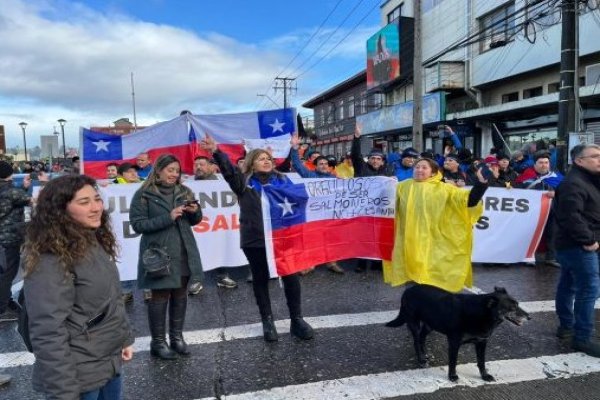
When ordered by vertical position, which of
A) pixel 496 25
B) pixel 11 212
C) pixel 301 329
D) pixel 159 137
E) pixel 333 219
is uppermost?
pixel 496 25

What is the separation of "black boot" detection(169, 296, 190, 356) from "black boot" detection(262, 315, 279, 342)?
73 cm

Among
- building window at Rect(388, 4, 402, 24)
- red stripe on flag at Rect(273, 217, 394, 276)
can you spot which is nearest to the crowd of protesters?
red stripe on flag at Rect(273, 217, 394, 276)

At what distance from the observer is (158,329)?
419cm

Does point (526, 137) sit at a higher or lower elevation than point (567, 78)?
lower

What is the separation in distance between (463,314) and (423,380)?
2.03 ft

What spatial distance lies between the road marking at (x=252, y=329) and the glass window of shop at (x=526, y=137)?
14.2m

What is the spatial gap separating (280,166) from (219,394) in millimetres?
5017

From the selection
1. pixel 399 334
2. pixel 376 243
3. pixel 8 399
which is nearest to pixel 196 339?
pixel 8 399

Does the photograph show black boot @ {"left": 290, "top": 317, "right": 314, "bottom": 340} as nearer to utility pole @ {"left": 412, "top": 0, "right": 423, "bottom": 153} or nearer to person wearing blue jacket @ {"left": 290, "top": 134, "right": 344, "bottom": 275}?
person wearing blue jacket @ {"left": 290, "top": 134, "right": 344, "bottom": 275}

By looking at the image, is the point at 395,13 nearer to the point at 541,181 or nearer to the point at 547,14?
the point at 547,14

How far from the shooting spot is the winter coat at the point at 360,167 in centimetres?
628

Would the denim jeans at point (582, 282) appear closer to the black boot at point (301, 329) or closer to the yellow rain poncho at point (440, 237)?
the yellow rain poncho at point (440, 237)

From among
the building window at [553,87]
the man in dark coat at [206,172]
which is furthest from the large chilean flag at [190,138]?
the building window at [553,87]

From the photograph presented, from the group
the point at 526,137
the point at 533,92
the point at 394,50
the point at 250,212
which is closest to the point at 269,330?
the point at 250,212
